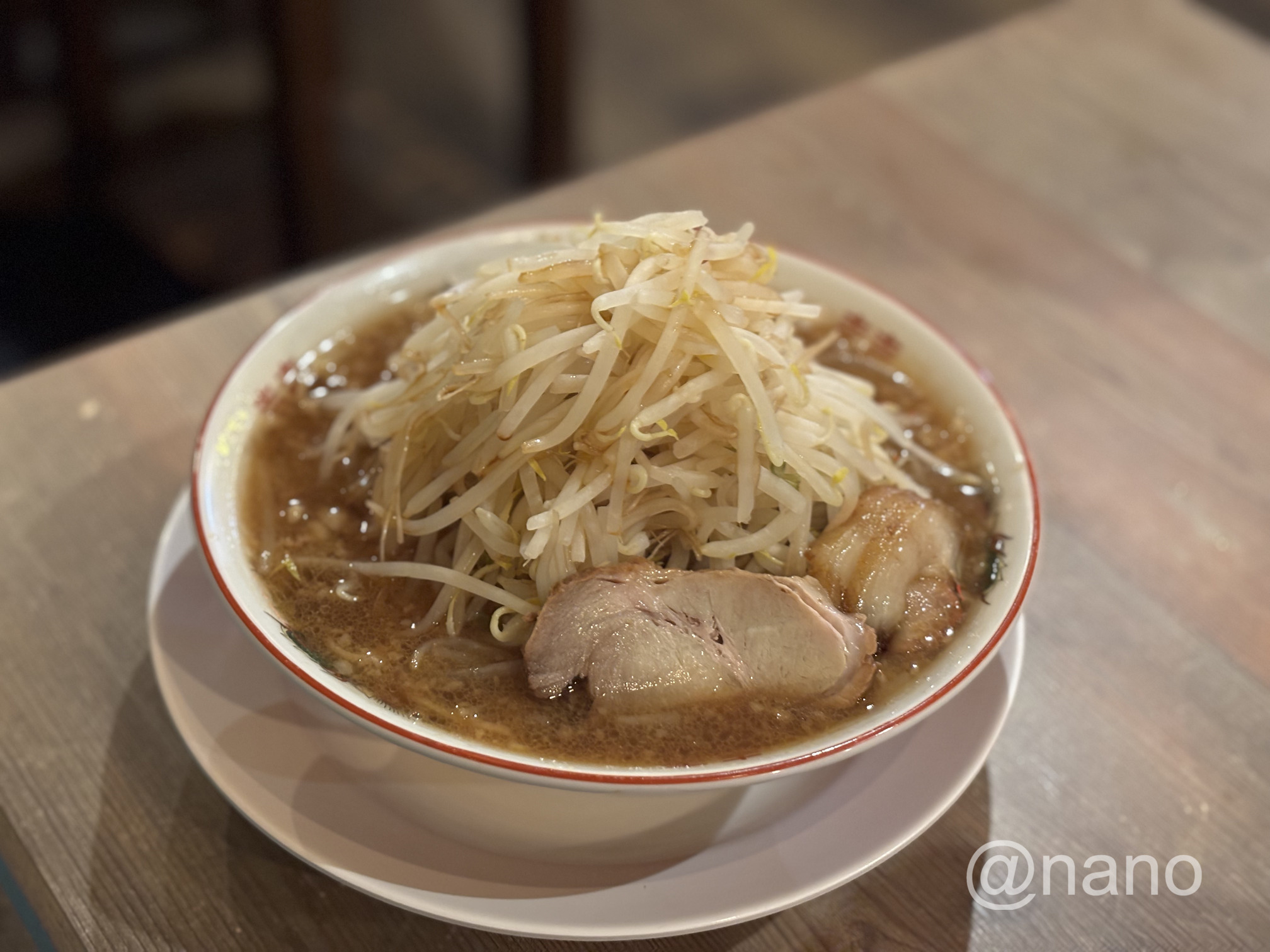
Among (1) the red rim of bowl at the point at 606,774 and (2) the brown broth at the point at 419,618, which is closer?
(1) the red rim of bowl at the point at 606,774

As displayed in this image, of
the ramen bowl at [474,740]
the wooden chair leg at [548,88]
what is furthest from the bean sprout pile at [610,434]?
the wooden chair leg at [548,88]

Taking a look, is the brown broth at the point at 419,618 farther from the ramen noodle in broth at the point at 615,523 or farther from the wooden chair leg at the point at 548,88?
the wooden chair leg at the point at 548,88

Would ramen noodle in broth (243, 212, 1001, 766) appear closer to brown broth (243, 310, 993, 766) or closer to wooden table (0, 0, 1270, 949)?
brown broth (243, 310, 993, 766)

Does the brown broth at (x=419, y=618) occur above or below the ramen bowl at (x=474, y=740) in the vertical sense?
below

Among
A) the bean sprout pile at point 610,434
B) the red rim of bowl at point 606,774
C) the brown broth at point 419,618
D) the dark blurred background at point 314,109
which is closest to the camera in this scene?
the red rim of bowl at point 606,774

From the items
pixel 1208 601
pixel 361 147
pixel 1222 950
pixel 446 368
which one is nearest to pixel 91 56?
pixel 361 147

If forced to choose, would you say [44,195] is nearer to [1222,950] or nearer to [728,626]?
[728,626]
